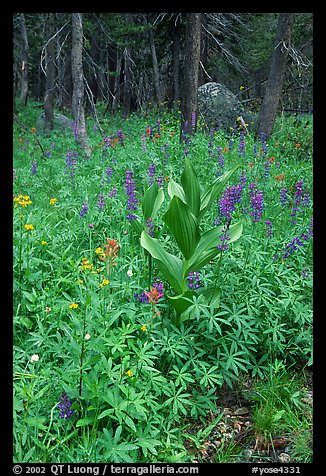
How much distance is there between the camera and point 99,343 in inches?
97.7

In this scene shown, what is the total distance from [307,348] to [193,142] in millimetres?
4084

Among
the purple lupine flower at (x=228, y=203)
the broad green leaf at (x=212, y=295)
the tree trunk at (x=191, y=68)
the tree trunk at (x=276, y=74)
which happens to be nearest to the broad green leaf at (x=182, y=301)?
the broad green leaf at (x=212, y=295)

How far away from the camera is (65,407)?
2256 millimetres

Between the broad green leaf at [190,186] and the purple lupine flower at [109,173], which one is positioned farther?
the purple lupine flower at [109,173]

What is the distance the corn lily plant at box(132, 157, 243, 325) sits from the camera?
284 centimetres

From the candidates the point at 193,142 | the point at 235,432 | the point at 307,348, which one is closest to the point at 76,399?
the point at 235,432

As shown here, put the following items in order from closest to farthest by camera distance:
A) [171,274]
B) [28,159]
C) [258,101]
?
1. [171,274]
2. [28,159]
3. [258,101]

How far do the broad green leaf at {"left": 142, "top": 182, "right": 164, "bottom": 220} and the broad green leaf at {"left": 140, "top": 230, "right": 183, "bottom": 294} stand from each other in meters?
0.41

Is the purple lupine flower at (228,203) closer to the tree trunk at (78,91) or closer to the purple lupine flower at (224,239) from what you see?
the purple lupine flower at (224,239)

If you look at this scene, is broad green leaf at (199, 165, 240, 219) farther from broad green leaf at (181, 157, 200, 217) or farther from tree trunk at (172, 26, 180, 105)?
tree trunk at (172, 26, 180, 105)

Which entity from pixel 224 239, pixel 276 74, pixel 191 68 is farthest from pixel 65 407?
pixel 276 74

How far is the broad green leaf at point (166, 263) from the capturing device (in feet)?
9.72
